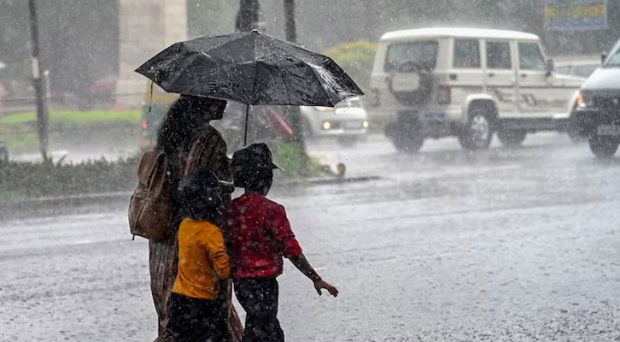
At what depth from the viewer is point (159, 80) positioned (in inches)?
213

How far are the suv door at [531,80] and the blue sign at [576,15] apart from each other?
49.8 ft

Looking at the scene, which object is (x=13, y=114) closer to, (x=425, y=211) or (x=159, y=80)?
(x=425, y=211)

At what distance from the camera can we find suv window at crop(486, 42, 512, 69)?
933 inches

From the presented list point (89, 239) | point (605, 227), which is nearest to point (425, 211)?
point (605, 227)

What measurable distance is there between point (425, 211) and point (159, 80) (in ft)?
28.1

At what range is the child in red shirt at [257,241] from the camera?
5223mm

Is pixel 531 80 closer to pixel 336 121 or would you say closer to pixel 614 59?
pixel 336 121

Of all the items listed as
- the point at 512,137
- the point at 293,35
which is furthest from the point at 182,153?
the point at 512,137

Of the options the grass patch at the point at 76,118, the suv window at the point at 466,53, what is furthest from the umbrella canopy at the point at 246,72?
the grass patch at the point at 76,118

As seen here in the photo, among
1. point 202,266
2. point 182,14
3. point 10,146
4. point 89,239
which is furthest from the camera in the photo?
point 182,14

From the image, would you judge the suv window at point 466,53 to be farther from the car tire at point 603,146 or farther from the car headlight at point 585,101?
the car tire at point 603,146

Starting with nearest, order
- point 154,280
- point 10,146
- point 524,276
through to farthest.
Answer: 1. point 154,280
2. point 524,276
3. point 10,146

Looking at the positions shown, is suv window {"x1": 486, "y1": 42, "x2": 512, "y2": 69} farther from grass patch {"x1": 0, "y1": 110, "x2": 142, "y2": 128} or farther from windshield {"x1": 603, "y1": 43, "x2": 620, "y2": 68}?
grass patch {"x1": 0, "y1": 110, "x2": 142, "y2": 128}

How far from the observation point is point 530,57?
962 inches
